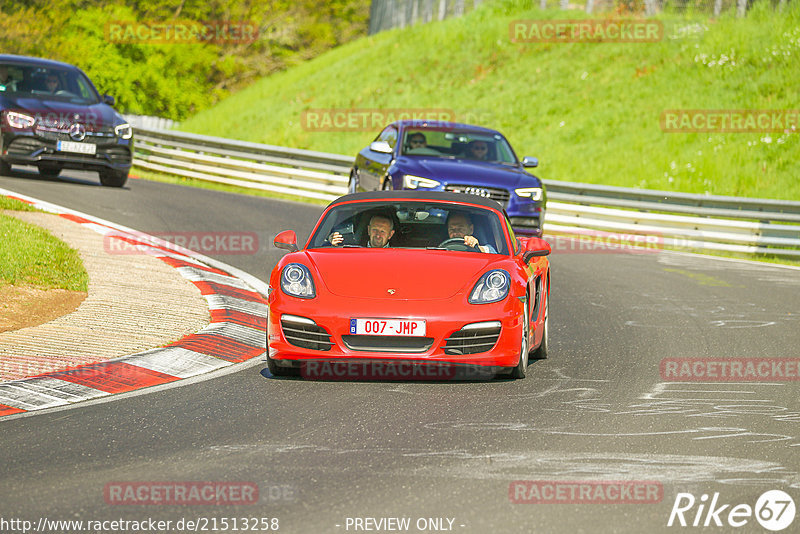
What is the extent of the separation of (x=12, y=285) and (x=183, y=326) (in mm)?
1990

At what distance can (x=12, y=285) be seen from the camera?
10586 mm

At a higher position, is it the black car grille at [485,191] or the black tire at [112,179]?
the black car grille at [485,191]

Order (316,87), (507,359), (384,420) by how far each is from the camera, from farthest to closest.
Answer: (316,87), (507,359), (384,420)

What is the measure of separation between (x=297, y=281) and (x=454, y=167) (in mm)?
7474

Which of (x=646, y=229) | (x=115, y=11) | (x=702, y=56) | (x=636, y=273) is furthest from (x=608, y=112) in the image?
(x=115, y=11)

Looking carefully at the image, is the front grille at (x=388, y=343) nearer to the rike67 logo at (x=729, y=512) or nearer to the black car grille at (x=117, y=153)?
the rike67 logo at (x=729, y=512)

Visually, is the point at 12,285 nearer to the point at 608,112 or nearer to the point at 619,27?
the point at 608,112

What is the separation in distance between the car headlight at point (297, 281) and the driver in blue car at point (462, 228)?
1.38 metres

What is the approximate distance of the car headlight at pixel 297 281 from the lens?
791 centimetres

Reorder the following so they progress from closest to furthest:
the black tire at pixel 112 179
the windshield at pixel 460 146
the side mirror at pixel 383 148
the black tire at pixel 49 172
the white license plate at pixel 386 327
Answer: the white license plate at pixel 386 327
the side mirror at pixel 383 148
the windshield at pixel 460 146
the black tire at pixel 112 179
the black tire at pixel 49 172

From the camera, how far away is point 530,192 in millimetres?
15227

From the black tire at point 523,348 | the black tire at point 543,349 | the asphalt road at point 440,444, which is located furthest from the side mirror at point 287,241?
the black tire at point 543,349

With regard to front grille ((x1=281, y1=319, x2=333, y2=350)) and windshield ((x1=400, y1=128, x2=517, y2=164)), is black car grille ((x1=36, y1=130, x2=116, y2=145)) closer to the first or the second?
windshield ((x1=400, y1=128, x2=517, y2=164))

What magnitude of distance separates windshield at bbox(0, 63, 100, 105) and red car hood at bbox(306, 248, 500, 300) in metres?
12.5
